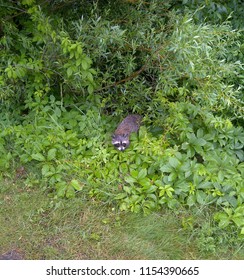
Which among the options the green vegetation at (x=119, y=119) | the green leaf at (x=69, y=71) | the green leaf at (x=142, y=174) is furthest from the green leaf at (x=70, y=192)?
the green leaf at (x=69, y=71)

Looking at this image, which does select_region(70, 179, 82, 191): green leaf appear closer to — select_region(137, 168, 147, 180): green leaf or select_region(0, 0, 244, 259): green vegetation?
select_region(0, 0, 244, 259): green vegetation

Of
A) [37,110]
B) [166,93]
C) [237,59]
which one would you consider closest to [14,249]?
[37,110]

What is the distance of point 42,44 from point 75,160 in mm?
1309

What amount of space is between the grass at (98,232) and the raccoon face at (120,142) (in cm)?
62

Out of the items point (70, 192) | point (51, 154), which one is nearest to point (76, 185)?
point (70, 192)

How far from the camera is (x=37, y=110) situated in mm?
4414

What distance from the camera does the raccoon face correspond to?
4117 mm

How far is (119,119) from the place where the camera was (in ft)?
15.1

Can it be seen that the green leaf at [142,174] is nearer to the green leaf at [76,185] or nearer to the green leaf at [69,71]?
the green leaf at [76,185]

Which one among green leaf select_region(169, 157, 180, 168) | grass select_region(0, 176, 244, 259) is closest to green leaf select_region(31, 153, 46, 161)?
grass select_region(0, 176, 244, 259)

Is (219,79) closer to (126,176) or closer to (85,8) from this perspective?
(126,176)

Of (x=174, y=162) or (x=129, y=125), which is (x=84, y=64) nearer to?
(x=129, y=125)

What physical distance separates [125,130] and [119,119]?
0.29 m

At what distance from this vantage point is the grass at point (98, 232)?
A: 3.48m
